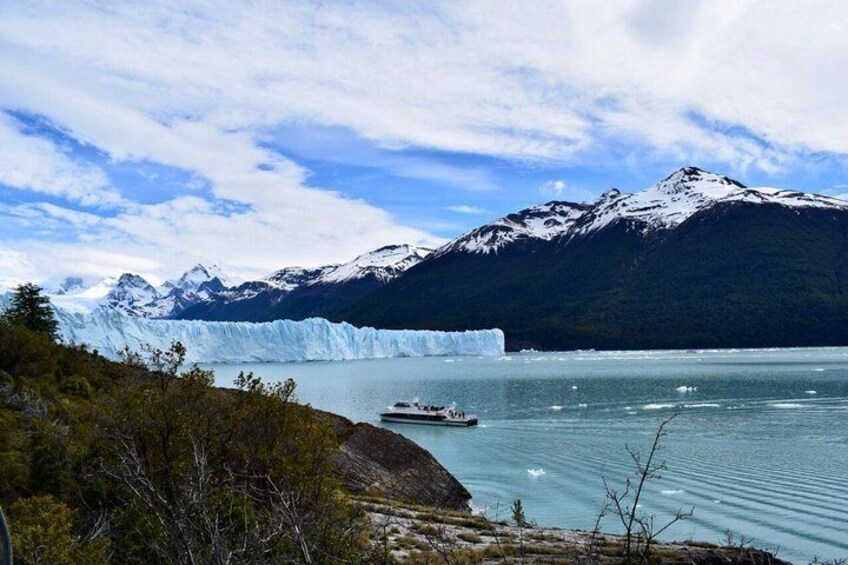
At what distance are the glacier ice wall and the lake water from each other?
3597 centimetres

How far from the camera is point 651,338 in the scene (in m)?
141

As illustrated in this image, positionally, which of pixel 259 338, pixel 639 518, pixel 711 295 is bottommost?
pixel 639 518

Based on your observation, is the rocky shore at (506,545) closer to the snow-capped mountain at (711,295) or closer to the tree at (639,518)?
the tree at (639,518)

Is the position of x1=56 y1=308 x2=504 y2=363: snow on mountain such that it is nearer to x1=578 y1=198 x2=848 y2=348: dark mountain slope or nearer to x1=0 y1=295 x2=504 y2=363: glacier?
x1=0 y1=295 x2=504 y2=363: glacier

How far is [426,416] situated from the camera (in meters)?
44.3

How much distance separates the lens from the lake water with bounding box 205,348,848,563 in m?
19.6

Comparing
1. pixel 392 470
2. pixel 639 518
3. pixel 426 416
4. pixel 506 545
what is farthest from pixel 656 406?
pixel 506 545

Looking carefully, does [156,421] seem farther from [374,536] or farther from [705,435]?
[705,435]

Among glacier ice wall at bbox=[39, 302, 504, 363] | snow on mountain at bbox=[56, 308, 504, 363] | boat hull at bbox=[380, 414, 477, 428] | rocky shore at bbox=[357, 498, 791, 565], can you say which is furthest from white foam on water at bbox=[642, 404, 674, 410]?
snow on mountain at bbox=[56, 308, 504, 363]

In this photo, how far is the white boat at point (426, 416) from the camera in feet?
138

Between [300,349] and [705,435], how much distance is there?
290 ft

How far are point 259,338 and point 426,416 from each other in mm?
73147

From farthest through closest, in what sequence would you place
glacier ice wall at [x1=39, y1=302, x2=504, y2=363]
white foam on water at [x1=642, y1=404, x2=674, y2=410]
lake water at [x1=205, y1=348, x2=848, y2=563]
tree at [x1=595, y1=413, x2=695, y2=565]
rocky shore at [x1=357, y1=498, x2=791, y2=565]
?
1. glacier ice wall at [x1=39, y1=302, x2=504, y2=363]
2. white foam on water at [x1=642, y1=404, x2=674, y2=410]
3. lake water at [x1=205, y1=348, x2=848, y2=563]
4. rocky shore at [x1=357, y1=498, x2=791, y2=565]
5. tree at [x1=595, y1=413, x2=695, y2=565]

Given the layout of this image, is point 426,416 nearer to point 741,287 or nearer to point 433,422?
point 433,422
